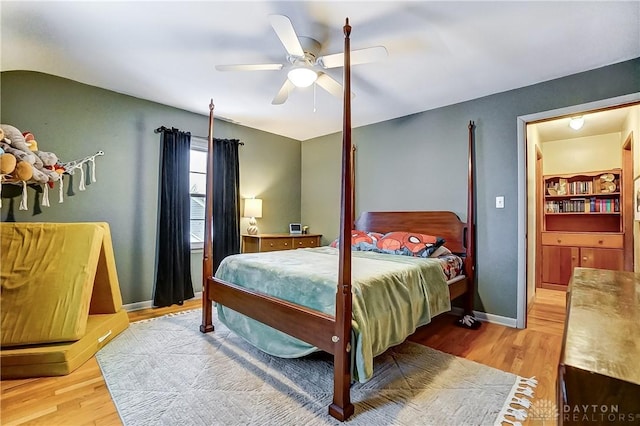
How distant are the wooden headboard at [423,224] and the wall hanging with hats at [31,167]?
329 cm

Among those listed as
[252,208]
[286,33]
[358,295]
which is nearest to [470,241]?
[358,295]

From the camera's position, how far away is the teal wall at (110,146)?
2770 mm

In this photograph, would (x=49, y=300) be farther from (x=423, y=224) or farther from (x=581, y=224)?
(x=581, y=224)

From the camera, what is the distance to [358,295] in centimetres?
174

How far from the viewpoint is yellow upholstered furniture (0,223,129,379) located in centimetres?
197

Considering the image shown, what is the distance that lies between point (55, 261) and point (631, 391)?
3.21 meters

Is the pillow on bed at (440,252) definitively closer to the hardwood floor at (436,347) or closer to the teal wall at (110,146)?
the hardwood floor at (436,347)

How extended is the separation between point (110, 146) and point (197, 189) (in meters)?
1.10

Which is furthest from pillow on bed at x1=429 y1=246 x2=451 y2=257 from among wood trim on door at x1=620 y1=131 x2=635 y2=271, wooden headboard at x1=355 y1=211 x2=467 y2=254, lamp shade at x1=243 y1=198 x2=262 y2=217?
wood trim on door at x1=620 y1=131 x2=635 y2=271

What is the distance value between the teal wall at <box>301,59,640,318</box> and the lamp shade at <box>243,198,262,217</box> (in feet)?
4.77

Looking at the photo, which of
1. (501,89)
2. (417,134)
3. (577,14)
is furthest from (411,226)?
(577,14)

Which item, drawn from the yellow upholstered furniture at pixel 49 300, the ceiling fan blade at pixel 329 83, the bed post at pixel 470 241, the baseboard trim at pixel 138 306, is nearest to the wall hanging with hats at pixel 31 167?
the yellow upholstered furniture at pixel 49 300

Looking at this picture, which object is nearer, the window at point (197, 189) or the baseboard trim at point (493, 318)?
the baseboard trim at point (493, 318)

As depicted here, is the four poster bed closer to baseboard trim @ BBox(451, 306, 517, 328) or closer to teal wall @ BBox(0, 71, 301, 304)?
baseboard trim @ BBox(451, 306, 517, 328)
